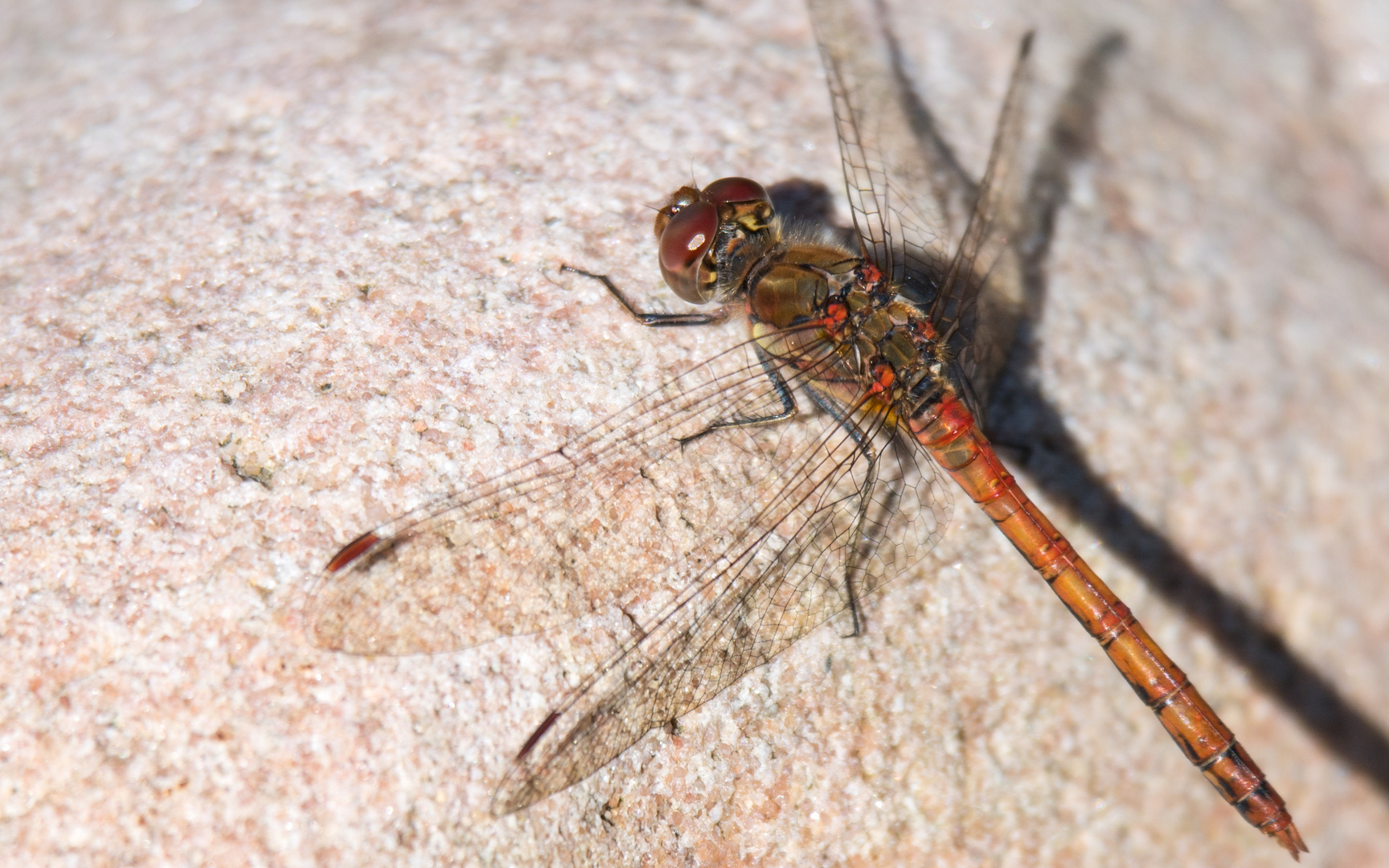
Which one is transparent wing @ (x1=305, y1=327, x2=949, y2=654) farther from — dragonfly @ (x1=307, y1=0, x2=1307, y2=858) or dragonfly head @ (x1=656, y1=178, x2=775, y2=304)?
dragonfly head @ (x1=656, y1=178, x2=775, y2=304)

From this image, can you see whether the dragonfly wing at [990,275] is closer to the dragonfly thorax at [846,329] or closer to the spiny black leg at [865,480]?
the dragonfly thorax at [846,329]

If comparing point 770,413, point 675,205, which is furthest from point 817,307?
point 675,205

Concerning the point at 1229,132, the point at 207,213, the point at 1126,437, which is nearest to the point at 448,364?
the point at 207,213

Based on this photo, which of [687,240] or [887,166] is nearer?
[687,240]

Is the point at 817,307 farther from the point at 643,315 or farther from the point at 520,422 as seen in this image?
the point at 520,422

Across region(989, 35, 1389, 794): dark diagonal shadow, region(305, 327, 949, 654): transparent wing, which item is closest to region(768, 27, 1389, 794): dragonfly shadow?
region(989, 35, 1389, 794): dark diagonal shadow

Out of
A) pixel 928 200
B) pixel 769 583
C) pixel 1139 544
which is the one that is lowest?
pixel 1139 544

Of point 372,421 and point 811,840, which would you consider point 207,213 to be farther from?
point 811,840
